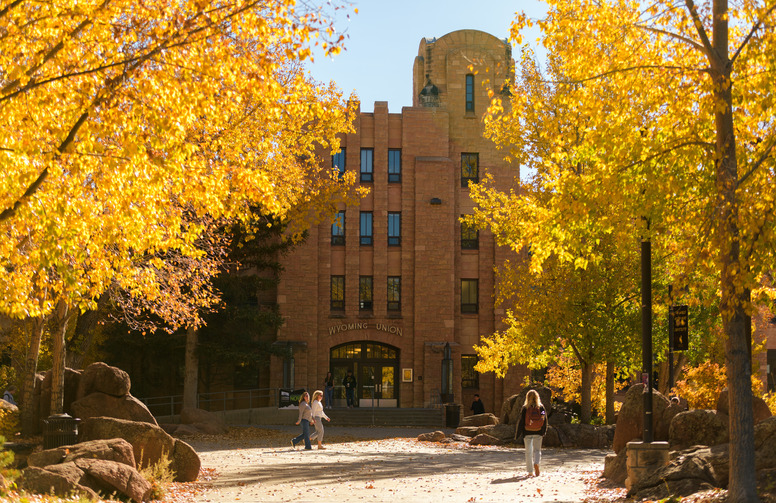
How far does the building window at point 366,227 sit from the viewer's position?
4459cm

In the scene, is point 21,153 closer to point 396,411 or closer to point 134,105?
point 134,105

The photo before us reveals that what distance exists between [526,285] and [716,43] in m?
17.1

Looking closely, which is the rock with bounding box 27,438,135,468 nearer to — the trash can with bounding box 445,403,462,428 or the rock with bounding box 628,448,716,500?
the rock with bounding box 628,448,716,500

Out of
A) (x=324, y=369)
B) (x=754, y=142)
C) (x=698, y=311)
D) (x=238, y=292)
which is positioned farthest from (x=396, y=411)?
(x=754, y=142)

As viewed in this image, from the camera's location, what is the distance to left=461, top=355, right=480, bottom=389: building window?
44156mm

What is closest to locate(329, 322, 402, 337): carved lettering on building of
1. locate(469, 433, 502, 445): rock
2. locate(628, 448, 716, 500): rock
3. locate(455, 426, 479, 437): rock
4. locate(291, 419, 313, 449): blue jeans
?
locate(455, 426, 479, 437): rock

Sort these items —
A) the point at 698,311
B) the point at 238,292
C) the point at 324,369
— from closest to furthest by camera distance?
the point at 698,311, the point at 238,292, the point at 324,369

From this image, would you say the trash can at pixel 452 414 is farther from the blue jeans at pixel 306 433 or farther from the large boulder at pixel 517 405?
the blue jeans at pixel 306 433

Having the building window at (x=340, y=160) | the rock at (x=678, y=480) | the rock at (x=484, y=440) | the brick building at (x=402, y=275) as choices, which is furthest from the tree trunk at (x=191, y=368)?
the rock at (x=678, y=480)

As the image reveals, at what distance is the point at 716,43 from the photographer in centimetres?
1069

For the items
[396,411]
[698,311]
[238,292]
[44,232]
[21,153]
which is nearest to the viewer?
[21,153]

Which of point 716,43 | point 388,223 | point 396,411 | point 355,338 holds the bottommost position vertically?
point 396,411

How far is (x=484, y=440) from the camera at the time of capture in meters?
→ 25.8

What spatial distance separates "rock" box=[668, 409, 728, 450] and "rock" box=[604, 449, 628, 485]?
0.83 meters
